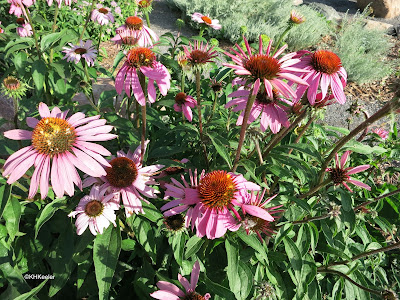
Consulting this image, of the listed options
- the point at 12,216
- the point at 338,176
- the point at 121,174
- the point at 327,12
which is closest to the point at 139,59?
the point at 121,174

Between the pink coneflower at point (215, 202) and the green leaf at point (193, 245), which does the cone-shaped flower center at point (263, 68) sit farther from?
the green leaf at point (193, 245)

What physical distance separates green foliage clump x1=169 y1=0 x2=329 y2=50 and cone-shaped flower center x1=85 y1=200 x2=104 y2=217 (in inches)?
159

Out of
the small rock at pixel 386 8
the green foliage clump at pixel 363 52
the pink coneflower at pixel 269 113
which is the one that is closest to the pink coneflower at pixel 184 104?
the pink coneflower at pixel 269 113

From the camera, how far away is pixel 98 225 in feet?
3.45

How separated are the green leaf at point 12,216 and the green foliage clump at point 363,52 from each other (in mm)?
4100

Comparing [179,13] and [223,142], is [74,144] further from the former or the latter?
[179,13]

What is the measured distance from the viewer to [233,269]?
1021 millimetres

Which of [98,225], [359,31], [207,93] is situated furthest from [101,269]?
[359,31]

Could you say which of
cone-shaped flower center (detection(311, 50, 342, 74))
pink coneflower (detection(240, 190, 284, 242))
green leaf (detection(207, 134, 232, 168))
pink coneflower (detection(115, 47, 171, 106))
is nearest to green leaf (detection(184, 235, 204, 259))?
pink coneflower (detection(240, 190, 284, 242))

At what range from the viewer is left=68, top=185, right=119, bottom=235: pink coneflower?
1.04 metres

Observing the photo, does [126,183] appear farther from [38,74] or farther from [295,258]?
[38,74]

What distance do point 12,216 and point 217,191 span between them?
29.7 inches

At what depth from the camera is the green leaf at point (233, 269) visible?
1013 mm

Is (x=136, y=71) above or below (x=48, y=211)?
above
